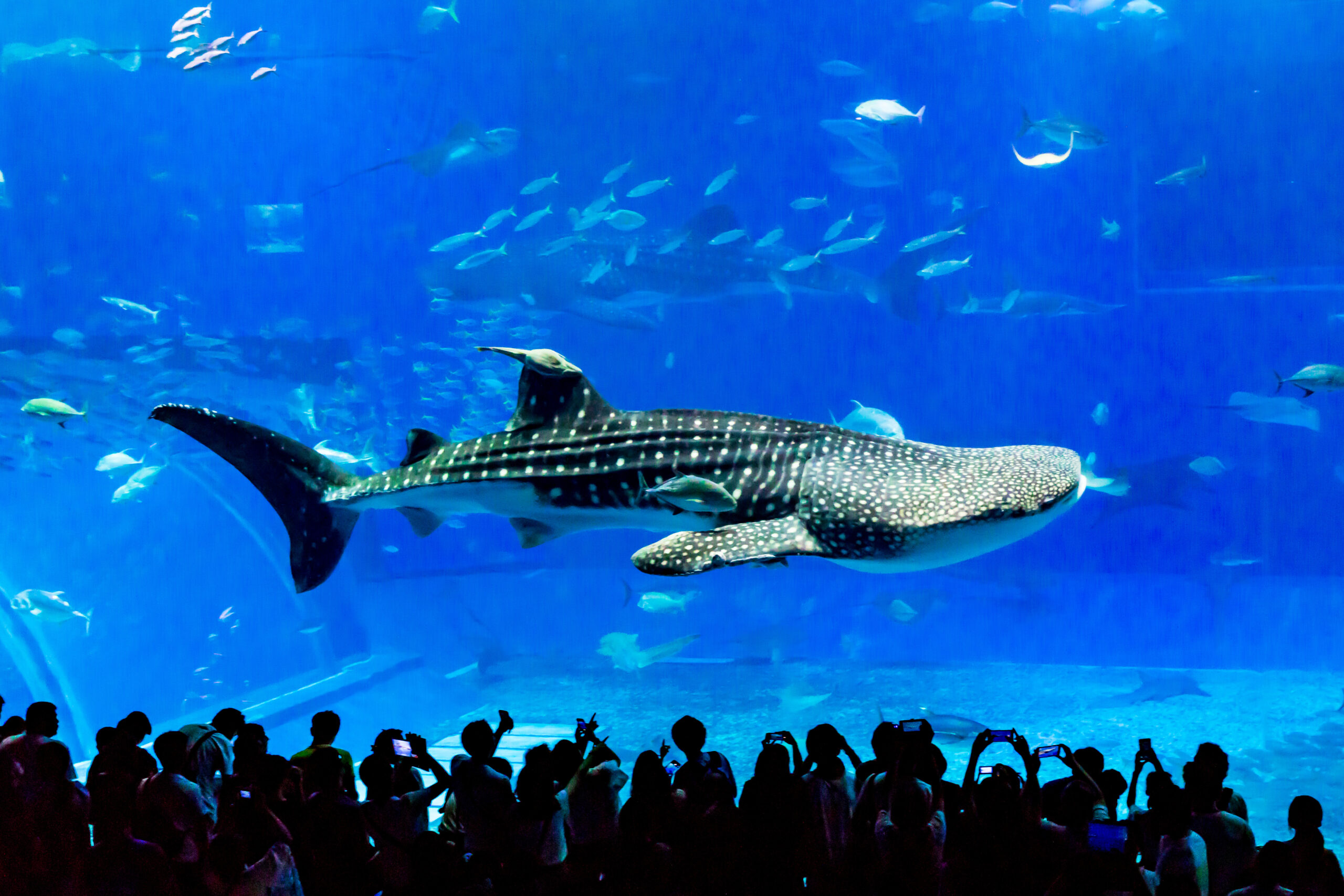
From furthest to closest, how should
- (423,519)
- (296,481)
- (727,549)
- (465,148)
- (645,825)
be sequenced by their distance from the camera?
(465,148), (423,519), (296,481), (727,549), (645,825)

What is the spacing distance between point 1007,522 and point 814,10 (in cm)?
3106

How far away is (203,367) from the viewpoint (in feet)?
63.6

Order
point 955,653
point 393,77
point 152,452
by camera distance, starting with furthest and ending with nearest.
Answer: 1. point 393,77
2. point 955,653
3. point 152,452

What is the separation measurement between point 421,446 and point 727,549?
1681 millimetres

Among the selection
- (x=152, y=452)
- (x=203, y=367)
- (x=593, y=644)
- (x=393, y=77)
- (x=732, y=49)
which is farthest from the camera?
(x=393, y=77)

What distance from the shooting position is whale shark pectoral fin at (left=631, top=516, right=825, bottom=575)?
9.65ft

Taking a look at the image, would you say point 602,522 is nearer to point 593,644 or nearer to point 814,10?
point 593,644

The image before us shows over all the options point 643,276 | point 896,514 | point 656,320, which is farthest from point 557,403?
point 656,320

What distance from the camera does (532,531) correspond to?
396 centimetres

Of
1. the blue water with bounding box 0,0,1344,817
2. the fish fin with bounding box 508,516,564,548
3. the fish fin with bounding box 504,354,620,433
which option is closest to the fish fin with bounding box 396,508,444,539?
the fish fin with bounding box 508,516,564,548

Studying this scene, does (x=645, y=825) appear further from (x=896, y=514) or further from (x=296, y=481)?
(x=296, y=481)

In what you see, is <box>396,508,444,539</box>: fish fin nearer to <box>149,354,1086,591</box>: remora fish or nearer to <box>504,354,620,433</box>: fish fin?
<box>149,354,1086,591</box>: remora fish

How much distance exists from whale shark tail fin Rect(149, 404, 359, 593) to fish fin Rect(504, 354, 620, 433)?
2.91 feet

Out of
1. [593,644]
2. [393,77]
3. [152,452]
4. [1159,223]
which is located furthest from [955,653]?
[393,77]
